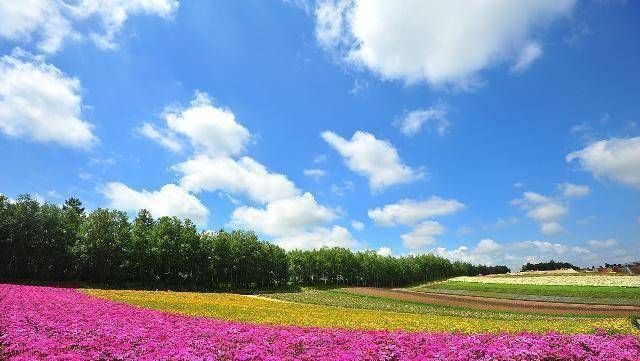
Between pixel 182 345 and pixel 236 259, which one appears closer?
pixel 182 345

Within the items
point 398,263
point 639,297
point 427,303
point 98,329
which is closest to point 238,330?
point 98,329

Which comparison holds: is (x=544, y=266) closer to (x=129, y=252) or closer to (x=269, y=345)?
(x=129, y=252)

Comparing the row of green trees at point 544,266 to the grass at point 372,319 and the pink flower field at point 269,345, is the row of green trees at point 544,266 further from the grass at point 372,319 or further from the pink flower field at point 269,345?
the pink flower field at point 269,345

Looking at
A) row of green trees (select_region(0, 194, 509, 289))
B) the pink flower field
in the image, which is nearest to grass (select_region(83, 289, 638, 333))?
the pink flower field

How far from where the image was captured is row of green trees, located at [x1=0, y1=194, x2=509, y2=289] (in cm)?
6112

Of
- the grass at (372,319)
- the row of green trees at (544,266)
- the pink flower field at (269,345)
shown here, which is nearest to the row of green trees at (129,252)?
the grass at (372,319)

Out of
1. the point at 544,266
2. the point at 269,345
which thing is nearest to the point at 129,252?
the point at 269,345

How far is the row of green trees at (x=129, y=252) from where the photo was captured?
61125mm

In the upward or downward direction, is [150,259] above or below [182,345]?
above

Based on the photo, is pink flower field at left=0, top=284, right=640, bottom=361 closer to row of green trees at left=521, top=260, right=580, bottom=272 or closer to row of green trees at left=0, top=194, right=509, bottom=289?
row of green trees at left=0, top=194, right=509, bottom=289

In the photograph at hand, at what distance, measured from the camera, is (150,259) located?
70688 mm

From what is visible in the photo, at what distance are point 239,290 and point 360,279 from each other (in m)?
53.5

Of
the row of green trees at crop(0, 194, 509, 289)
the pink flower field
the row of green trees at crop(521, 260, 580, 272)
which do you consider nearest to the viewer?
the pink flower field

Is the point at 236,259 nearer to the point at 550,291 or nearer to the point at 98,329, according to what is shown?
the point at 550,291
